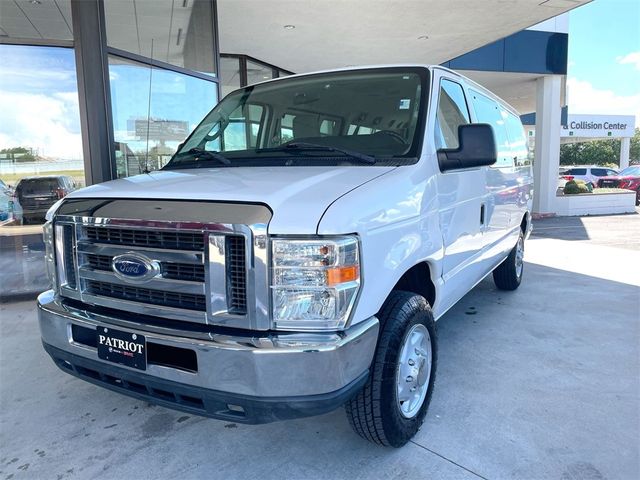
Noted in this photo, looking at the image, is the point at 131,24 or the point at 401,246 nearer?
the point at 401,246

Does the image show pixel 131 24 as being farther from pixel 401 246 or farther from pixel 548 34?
pixel 548 34

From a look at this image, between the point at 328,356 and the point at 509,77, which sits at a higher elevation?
the point at 509,77

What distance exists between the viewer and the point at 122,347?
2189 mm

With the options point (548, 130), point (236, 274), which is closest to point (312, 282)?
point (236, 274)

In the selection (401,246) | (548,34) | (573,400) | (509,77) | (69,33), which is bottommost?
(573,400)

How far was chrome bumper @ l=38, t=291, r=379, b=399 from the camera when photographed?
1.88 metres

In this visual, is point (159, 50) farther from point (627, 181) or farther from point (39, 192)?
point (627, 181)

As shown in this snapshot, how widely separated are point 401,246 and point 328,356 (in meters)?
0.71

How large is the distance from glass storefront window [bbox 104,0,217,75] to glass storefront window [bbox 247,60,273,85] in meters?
3.38

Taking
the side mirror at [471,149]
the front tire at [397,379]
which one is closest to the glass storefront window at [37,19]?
the side mirror at [471,149]

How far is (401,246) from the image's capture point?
2312mm

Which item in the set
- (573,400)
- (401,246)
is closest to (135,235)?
(401,246)

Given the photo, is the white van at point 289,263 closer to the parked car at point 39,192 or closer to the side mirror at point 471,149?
the side mirror at point 471,149

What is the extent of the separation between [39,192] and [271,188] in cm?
514
